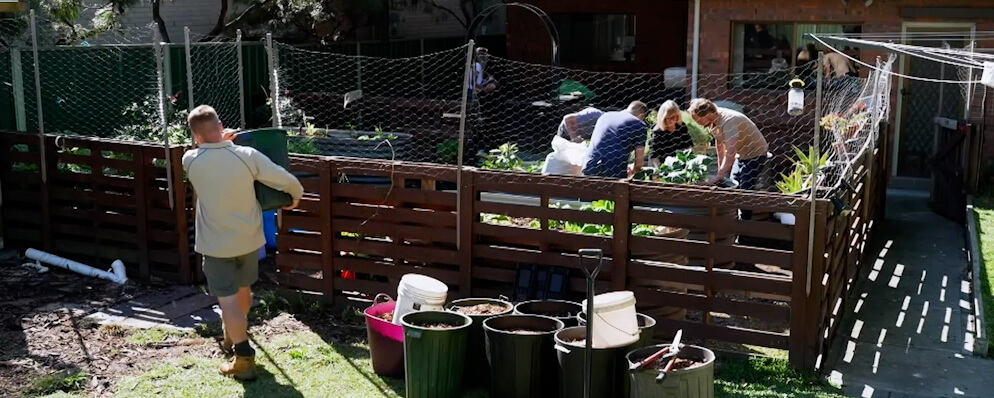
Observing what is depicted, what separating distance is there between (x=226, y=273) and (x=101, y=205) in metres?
3.10

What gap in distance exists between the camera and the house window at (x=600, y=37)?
64.7 ft

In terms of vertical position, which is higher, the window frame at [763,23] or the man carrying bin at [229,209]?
the window frame at [763,23]

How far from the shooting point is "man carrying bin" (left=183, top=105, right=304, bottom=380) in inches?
242

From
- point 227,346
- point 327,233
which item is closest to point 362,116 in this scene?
point 327,233

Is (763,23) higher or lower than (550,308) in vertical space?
higher

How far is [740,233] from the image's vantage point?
20.8 feet

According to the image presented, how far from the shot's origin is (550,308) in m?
6.30

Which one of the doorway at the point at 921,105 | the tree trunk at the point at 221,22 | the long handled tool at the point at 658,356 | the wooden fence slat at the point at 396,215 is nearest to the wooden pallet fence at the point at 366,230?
the wooden fence slat at the point at 396,215

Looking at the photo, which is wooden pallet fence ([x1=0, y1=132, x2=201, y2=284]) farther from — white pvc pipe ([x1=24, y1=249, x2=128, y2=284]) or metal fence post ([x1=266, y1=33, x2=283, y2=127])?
metal fence post ([x1=266, y1=33, x2=283, y2=127])

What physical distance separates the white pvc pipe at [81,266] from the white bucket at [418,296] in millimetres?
3262

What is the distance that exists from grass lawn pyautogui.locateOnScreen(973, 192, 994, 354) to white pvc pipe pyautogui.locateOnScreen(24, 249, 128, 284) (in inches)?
252

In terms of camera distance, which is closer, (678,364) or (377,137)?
(678,364)

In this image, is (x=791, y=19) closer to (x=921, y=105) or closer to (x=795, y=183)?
(x=921, y=105)

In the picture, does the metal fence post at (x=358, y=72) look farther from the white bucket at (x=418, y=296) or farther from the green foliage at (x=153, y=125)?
the white bucket at (x=418, y=296)
